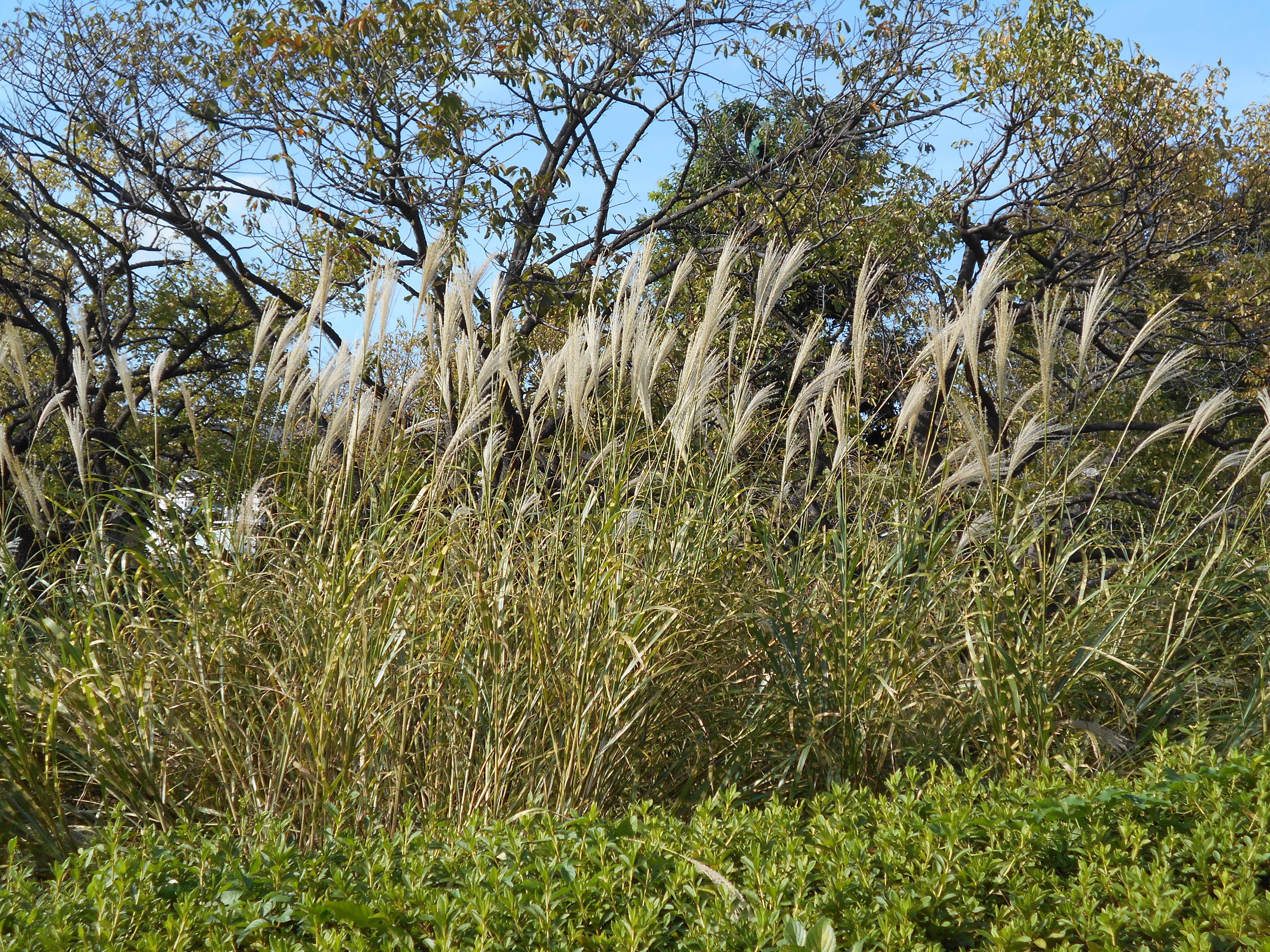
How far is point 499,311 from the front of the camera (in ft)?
21.7

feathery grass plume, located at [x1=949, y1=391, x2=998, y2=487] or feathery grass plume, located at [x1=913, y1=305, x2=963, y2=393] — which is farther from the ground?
feathery grass plume, located at [x1=913, y1=305, x2=963, y2=393]

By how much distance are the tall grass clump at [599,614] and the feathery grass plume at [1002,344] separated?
1cm

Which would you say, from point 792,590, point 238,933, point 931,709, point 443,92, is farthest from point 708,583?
point 443,92

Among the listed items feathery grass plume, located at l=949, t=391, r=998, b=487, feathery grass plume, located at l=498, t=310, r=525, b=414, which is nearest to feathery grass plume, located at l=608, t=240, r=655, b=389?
feathery grass plume, located at l=498, t=310, r=525, b=414

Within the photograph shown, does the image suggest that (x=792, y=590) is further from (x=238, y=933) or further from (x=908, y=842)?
(x=238, y=933)

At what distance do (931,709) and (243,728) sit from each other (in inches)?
79.3

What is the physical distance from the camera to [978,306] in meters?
2.92

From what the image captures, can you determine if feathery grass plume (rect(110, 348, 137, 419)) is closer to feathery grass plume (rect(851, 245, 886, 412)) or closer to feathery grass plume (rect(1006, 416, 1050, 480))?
feathery grass plume (rect(851, 245, 886, 412))

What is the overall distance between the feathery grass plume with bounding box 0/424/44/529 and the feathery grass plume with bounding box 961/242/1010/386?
2.68 metres

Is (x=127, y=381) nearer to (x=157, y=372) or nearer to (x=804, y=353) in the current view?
(x=157, y=372)

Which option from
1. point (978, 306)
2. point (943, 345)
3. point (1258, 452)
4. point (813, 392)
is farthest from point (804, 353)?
point (1258, 452)

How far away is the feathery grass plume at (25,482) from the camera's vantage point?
2.89 metres

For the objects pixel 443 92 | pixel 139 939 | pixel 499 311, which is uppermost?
pixel 443 92

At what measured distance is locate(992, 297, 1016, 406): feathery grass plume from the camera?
2.87m
